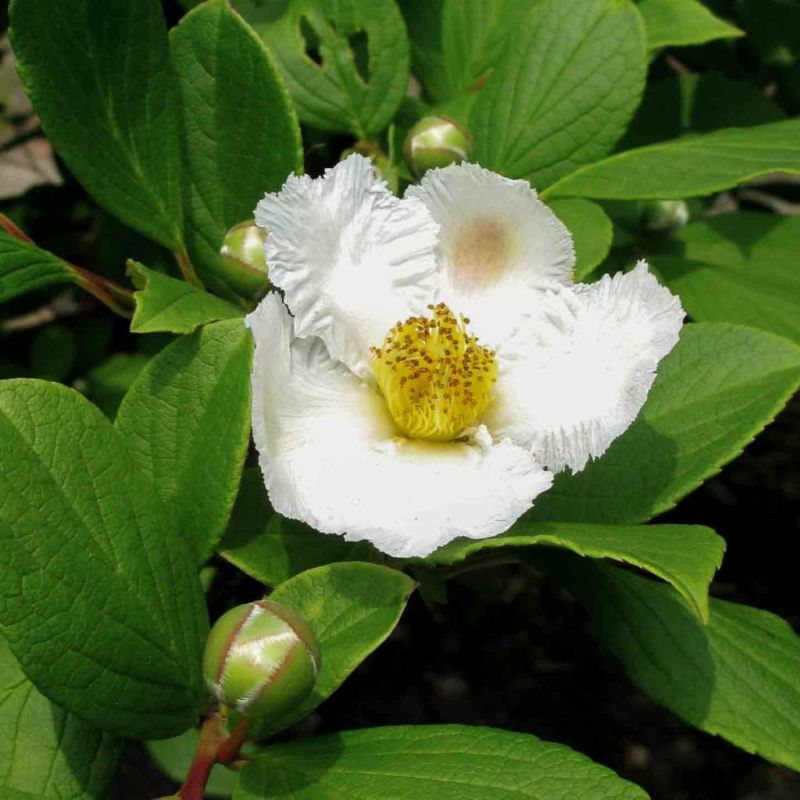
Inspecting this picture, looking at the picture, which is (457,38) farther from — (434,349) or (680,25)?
(434,349)

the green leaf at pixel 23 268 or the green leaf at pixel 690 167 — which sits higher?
the green leaf at pixel 23 268

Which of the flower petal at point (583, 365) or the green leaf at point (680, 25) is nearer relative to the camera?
the flower petal at point (583, 365)

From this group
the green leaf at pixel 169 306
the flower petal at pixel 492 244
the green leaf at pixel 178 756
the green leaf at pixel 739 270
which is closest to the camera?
the green leaf at pixel 169 306

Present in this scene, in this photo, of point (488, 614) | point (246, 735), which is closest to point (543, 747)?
point (246, 735)

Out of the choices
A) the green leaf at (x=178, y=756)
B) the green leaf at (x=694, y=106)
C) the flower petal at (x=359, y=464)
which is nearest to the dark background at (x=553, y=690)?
the green leaf at (x=178, y=756)

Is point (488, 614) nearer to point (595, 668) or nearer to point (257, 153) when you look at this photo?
point (595, 668)

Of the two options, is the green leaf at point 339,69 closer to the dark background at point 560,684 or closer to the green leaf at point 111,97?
the green leaf at point 111,97

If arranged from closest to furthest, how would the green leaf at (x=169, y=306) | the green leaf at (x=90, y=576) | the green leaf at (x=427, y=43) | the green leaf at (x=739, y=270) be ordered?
1. the green leaf at (x=90, y=576)
2. the green leaf at (x=169, y=306)
3. the green leaf at (x=739, y=270)
4. the green leaf at (x=427, y=43)
